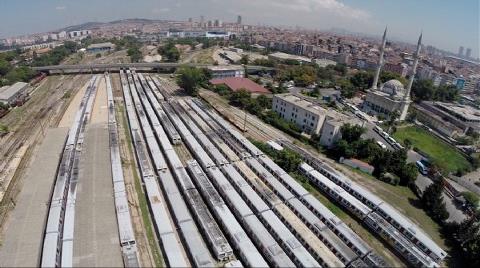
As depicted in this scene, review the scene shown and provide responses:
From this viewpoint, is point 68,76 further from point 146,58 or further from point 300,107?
point 300,107

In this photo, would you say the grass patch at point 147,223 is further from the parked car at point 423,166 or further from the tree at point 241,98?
the parked car at point 423,166

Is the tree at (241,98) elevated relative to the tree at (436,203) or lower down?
elevated

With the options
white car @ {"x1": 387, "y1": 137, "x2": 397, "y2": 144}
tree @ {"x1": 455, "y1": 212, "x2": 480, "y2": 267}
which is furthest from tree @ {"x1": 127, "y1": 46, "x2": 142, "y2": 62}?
tree @ {"x1": 455, "y1": 212, "x2": 480, "y2": 267}

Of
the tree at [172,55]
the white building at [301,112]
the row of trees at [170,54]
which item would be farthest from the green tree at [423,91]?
the row of trees at [170,54]

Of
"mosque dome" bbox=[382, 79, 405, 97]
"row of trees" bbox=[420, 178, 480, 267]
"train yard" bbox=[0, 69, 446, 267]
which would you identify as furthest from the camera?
"mosque dome" bbox=[382, 79, 405, 97]

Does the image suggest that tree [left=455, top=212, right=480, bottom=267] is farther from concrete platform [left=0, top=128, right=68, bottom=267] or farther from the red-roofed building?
the red-roofed building

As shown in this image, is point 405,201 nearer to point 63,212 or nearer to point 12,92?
point 63,212
